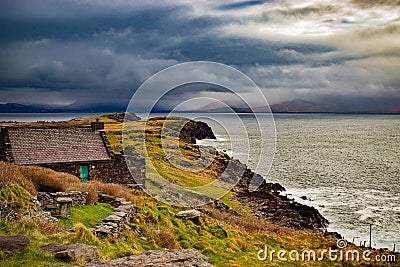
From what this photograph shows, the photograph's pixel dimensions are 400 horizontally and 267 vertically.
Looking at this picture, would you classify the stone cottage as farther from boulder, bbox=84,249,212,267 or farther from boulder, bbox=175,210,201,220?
boulder, bbox=84,249,212,267

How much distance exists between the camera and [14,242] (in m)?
11.5

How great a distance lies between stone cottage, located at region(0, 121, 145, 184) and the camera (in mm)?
32875

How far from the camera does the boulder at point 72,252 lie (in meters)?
11.0

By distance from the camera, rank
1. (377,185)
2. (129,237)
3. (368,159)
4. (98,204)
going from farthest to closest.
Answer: (368,159)
(377,185)
(98,204)
(129,237)

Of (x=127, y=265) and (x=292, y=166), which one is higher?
(x=127, y=265)

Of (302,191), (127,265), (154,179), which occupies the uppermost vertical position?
(127,265)

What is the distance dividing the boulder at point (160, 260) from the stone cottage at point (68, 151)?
23.8 m

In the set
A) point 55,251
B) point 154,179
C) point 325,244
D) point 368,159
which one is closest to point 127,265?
point 55,251

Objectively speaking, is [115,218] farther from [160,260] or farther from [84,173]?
[84,173]

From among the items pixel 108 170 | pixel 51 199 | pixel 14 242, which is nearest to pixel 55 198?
pixel 51 199

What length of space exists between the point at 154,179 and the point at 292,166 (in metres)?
57.7

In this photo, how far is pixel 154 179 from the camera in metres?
48.4

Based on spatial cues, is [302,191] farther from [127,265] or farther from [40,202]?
[127,265]

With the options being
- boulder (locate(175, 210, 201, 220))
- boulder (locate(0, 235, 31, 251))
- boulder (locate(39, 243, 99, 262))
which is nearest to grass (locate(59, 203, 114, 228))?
boulder (locate(0, 235, 31, 251))
